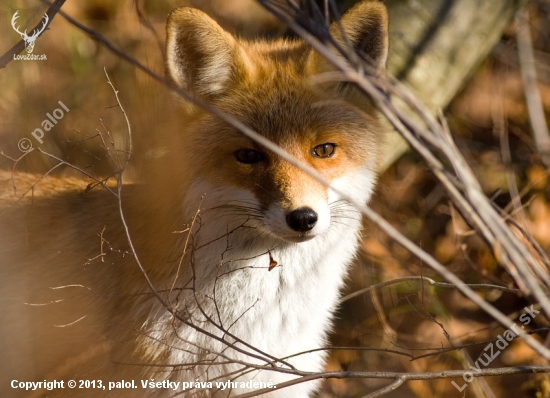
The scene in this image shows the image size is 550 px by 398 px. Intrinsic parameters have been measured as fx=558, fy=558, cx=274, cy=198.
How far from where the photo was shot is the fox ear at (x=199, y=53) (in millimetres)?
2568

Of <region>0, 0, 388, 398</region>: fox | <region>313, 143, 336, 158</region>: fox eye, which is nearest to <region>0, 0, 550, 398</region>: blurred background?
<region>0, 0, 388, 398</region>: fox

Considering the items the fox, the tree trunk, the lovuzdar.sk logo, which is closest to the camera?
the lovuzdar.sk logo

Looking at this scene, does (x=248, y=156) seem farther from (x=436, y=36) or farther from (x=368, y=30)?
(x=436, y=36)

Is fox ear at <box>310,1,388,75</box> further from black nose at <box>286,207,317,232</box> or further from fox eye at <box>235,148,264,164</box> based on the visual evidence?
black nose at <box>286,207,317,232</box>

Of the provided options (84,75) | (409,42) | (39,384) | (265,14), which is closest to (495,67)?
(409,42)

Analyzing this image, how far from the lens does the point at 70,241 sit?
3146 millimetres

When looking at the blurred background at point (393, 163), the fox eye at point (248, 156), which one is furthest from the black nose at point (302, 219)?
the blurred background at point (393, 163)

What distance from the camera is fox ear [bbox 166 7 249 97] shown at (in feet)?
8.43

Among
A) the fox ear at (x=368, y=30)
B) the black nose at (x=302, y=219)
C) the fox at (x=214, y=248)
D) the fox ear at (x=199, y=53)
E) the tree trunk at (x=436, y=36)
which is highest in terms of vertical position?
the tree trunk at (x=436, y=36)

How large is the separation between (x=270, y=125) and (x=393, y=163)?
2.48m

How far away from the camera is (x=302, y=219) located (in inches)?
95.1

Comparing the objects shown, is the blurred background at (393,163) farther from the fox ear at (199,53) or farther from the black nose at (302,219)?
the black nose at (302,219)

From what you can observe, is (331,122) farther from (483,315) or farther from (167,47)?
(483,315)

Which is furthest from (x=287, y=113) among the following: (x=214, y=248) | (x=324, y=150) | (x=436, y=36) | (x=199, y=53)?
(x=436, y=36)
